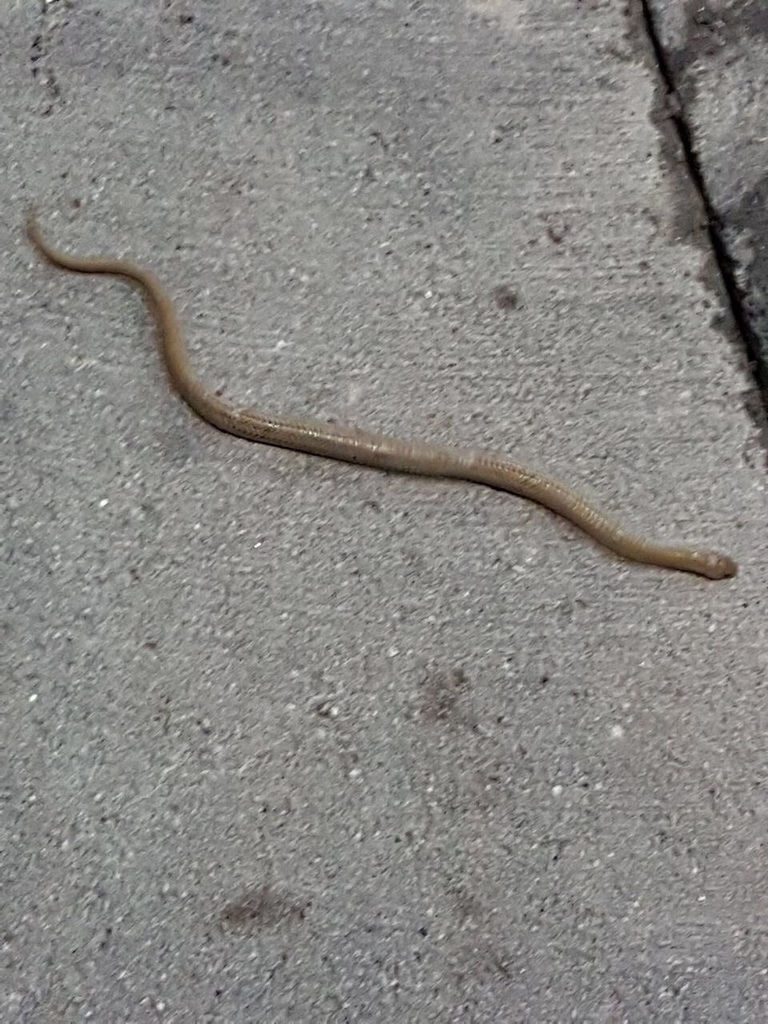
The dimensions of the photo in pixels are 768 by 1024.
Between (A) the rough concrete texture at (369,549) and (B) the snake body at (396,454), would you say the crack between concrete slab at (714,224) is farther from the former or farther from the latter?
(B) the snake body at (396,454)

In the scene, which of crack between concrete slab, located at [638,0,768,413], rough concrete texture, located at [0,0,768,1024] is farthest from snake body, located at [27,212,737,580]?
crack between concrete slab, located at [638,0,768,413]

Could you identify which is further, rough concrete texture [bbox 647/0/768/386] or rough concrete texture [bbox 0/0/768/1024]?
rough concrete texture [bbox 647/0/768/386]

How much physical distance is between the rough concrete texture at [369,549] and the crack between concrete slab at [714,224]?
2.1 inches

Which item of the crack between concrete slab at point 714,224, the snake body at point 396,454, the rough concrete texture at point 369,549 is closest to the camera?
the rough concrete texture at point 369,549

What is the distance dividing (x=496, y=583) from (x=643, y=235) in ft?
3.51

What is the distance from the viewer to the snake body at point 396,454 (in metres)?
2.20

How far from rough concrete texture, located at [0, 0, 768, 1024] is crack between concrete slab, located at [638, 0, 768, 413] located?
0.05 m

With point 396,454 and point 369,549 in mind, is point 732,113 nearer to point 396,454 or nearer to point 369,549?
point 396,454

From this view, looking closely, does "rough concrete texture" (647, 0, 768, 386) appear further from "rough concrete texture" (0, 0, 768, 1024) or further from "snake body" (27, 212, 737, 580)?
"snake body" (27, 212, 737, 580)

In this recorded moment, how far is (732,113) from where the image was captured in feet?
7.98

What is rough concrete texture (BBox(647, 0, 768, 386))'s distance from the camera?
93.3 inches

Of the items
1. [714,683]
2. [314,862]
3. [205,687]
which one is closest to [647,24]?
[714,683]

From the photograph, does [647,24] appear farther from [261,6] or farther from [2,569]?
[2,569]

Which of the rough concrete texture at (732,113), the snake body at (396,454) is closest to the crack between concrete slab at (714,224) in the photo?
the rough concrete texture at (732,113)
